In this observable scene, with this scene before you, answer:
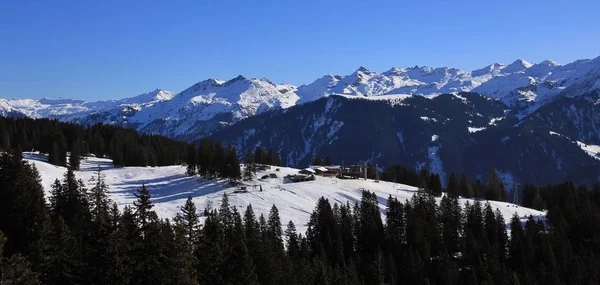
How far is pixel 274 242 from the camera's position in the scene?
8188cm

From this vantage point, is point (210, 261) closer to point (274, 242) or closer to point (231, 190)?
point (274, 242)

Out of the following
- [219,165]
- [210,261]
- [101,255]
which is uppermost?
[219,165]

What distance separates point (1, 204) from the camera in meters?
66.8

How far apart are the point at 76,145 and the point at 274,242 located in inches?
3571

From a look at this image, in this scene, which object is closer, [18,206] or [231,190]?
[18,206]

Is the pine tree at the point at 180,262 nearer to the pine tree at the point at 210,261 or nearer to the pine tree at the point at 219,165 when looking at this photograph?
the pine tree at the point at 210,261

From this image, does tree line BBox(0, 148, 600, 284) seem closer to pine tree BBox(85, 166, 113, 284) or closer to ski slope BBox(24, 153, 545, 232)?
pine tree BBox(85, 166, 113, 284)

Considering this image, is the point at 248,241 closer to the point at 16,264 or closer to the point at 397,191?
the point at 16,264

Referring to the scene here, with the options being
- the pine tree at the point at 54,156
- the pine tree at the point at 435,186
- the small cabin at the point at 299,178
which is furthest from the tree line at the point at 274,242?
the pine tree at the point at 54,156

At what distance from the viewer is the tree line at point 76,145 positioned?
151750 mm

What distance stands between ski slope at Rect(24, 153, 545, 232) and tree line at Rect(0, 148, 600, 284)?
966 cm

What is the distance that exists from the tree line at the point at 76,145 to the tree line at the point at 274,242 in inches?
2335

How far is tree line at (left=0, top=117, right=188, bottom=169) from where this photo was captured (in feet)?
498

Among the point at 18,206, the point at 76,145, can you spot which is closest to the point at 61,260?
the point at 18,206
